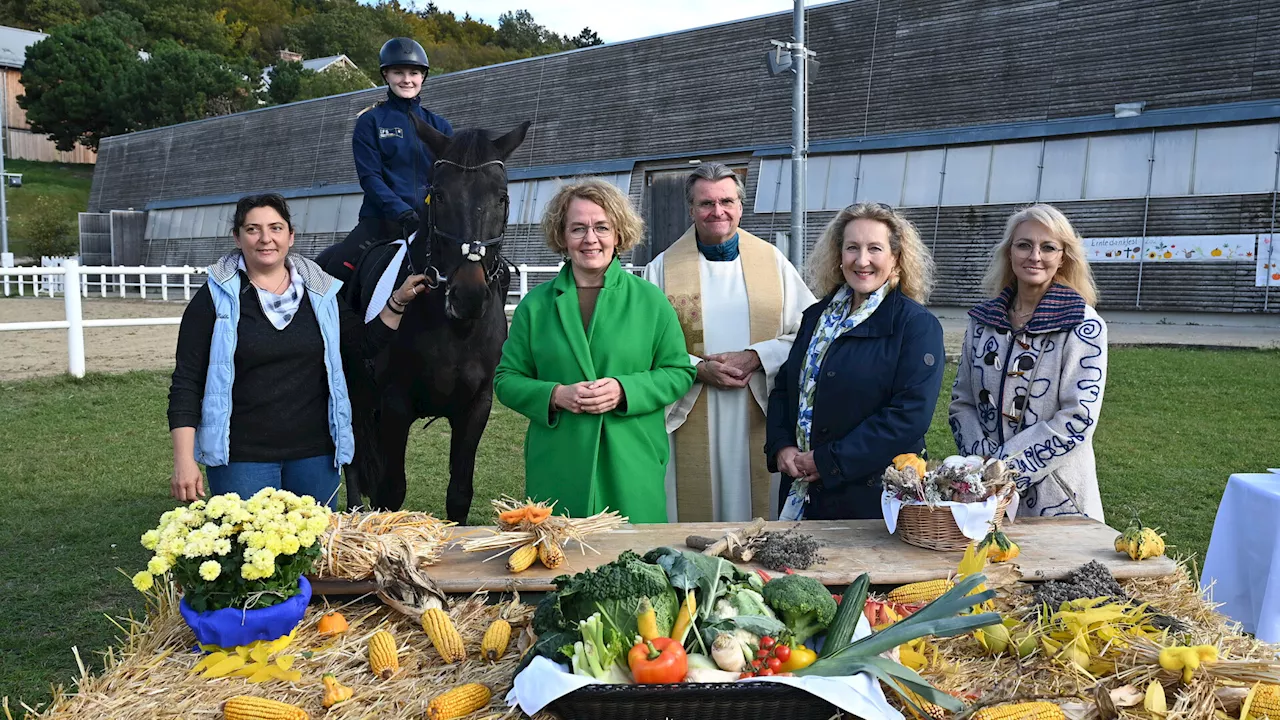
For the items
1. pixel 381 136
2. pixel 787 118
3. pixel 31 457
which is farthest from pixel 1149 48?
pixel 31 457

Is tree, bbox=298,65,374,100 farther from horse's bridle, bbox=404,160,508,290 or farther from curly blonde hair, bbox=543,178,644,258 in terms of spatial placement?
curly blonde hair, bbox=543,178,644,258

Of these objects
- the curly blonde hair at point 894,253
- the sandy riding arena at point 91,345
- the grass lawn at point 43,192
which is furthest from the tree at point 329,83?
the curly blonde hair at point 894,253

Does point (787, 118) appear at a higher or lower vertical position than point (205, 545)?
higher

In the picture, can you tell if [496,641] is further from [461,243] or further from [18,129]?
[18,129]

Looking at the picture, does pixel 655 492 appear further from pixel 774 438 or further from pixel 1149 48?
pixel 1149 48

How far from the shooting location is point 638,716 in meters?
1.85

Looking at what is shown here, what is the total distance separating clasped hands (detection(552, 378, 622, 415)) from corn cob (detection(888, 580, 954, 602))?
133 cm

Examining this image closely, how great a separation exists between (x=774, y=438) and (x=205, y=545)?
7.17 feet

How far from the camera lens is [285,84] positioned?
63.0m

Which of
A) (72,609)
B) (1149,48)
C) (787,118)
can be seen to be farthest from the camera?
(787,118)

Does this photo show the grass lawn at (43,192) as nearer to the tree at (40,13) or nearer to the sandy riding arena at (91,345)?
the tree at (40,13)

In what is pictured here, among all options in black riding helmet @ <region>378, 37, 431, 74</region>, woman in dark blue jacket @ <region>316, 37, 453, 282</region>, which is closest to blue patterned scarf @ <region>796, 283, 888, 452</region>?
woman in dark blue jacket @ <region>316, 37, 453, 282</region>

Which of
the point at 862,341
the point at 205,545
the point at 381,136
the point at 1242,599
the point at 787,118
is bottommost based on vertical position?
the point at 1242,599

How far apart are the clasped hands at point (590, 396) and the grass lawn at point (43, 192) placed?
4696cm
